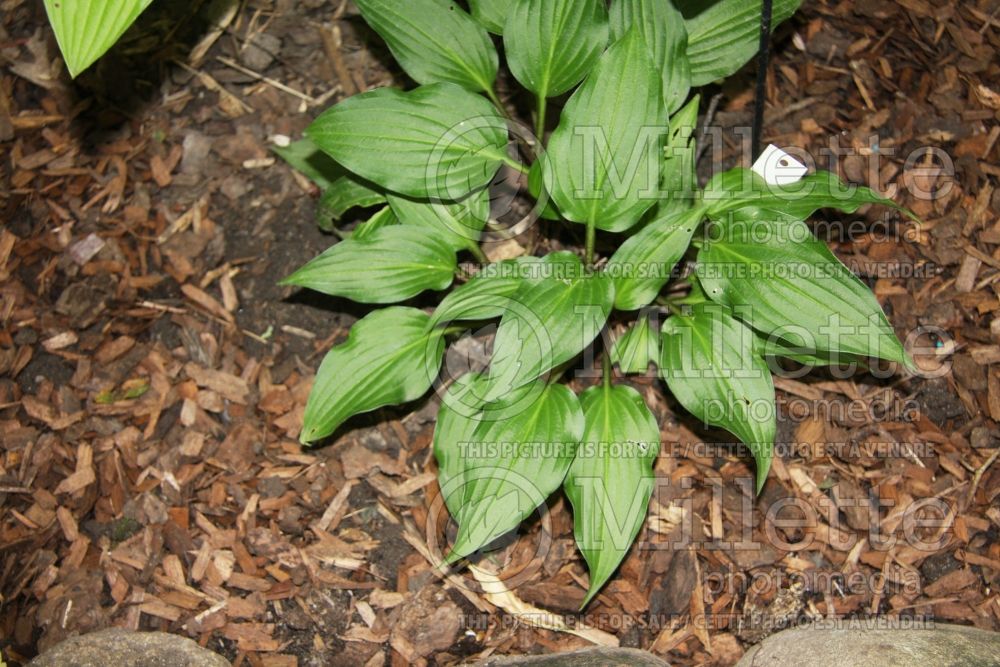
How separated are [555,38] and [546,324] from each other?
87 cm

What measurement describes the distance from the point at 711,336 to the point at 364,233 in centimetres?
110

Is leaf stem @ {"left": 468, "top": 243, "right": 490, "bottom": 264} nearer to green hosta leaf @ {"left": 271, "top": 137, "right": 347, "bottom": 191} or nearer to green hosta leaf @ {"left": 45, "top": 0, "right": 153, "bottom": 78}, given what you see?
green hosta leaf @ {"left": 271, "top": 137, "right": 347, "bottom": 191}

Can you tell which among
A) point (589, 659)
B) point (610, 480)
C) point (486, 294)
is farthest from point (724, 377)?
point (589, 659)

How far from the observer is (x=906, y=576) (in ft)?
8.41

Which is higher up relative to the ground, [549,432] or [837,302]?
[837,302]

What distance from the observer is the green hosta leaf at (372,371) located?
2598 millimetres

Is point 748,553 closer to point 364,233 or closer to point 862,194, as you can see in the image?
point 862,194

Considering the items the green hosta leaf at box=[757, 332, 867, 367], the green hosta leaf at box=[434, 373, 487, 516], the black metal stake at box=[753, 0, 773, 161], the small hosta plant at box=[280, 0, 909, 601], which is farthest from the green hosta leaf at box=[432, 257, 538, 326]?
the black metal stake at box=[753, 0, 773, 161]

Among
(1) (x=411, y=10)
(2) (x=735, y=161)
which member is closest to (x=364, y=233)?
(1) (x=411, y=10)

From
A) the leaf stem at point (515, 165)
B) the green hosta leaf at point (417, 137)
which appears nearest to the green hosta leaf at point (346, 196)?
the green hosta leaf at point (417, 137)

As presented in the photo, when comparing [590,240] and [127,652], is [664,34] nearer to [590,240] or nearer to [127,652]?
[590,240]

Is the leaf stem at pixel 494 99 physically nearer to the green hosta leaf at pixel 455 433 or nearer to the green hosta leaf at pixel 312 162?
the green hosta leaf at pixel 312 162

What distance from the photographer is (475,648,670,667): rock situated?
2336 millimetres

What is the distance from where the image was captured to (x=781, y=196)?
2574 millimetres
